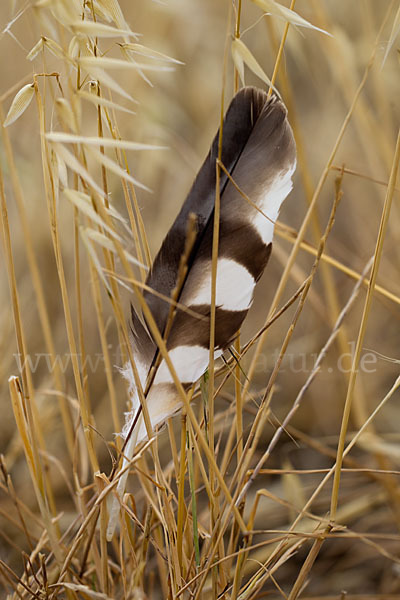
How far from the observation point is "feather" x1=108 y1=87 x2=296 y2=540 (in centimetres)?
27

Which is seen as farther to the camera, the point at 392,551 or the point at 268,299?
the point at 268,299

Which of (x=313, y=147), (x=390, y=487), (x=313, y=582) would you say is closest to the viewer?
(x=390, y=487)

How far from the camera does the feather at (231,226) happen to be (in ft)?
0.87

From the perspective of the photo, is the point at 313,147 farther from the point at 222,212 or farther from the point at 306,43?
the point at 222,212

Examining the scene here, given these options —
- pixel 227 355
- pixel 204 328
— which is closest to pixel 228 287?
pixel 204 328

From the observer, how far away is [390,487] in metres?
0.45

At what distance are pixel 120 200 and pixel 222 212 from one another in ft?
2.02

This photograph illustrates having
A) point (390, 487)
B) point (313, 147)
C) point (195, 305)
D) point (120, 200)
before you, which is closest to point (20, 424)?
point (195, 305)

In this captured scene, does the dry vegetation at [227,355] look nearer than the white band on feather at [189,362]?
No

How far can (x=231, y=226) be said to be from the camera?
27 centimetres

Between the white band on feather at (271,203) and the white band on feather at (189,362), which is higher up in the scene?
the white band on feather at (271,203)

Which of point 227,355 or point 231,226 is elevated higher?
point 231,226

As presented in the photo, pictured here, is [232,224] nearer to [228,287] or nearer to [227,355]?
[228,287]

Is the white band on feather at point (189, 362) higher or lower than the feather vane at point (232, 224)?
lower
